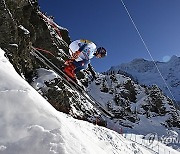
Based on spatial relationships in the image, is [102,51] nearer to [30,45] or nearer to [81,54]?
[81,54]

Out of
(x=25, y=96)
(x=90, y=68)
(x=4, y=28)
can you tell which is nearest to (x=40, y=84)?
(x=4, y=28)

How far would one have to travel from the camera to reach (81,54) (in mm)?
13906

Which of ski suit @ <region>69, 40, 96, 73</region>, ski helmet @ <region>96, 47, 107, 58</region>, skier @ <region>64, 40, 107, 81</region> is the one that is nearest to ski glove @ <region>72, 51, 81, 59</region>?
skier @ <region>64, 40, 107, 81</region>

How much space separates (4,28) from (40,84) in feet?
37.6

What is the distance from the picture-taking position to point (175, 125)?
4897 centimetres

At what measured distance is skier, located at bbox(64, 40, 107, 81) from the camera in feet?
45.1

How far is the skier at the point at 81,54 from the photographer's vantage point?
45.1 feet

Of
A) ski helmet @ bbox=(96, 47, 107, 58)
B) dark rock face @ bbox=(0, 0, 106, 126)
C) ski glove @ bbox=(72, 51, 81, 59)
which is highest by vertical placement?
dark rock face @ bbox=(0, 0, 106, 126)

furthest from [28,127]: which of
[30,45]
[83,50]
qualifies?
[30,45]

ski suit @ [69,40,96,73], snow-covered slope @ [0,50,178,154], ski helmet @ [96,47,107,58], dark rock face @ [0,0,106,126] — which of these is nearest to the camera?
snow-covered slope @ [0,50,178,154]

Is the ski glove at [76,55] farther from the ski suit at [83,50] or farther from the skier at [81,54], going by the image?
the ski suit at [83,50]

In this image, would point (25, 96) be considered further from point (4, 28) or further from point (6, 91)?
point (4, 28)

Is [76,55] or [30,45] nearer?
[76,55]

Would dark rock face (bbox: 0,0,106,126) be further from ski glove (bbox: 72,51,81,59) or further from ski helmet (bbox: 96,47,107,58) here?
ski helmet (bbox: 96,47,107,58)
